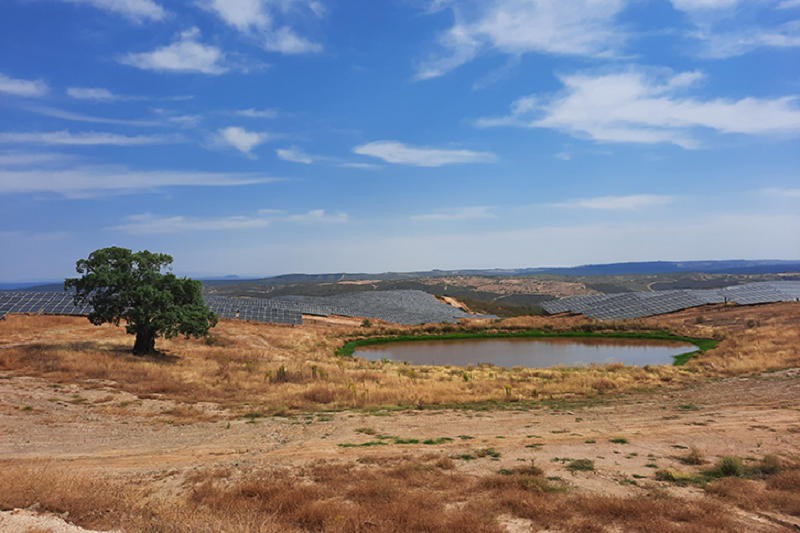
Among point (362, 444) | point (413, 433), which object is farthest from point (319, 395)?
point (362, 444)

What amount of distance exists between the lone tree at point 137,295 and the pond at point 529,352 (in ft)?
48.4

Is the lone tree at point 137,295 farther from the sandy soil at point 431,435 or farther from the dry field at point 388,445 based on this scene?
the sandy soil at point 431,435

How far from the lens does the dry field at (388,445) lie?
6465mm

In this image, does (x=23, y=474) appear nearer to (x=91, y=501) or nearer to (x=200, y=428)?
(x=91, y=501)

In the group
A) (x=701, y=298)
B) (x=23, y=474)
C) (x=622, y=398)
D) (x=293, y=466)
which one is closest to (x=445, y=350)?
(x=622, y=398)

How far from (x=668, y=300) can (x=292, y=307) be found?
A: 154 ft

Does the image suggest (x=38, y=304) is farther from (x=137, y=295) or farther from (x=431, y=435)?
(x=431, y=435)

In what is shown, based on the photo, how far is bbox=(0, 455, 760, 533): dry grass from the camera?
607 cm

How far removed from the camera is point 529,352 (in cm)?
3419

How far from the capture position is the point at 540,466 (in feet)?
30.1

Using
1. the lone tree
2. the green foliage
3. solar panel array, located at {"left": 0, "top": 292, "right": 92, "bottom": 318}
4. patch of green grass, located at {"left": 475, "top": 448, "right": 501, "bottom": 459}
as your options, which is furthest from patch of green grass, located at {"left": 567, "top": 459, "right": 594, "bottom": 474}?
solar panel array, located at {"left": 0, "top": 292, "right": 92, "bottom": 318}

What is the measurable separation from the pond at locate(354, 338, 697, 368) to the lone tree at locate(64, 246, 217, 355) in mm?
14763

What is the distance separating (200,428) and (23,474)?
5.24 m

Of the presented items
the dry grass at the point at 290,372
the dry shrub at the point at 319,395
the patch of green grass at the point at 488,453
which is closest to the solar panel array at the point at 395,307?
the dry grass at the point at 290,372
